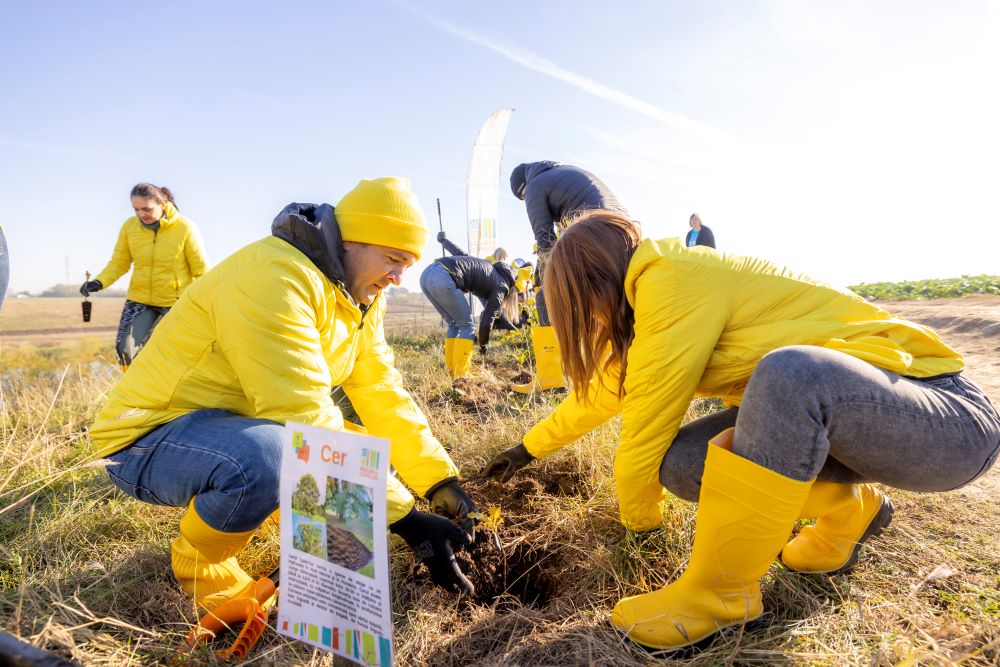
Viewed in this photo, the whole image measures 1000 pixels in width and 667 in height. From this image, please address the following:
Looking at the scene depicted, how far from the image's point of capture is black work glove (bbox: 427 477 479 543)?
1827 millimetres

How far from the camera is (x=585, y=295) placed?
66.4 inches

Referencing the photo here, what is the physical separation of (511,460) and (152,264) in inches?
154

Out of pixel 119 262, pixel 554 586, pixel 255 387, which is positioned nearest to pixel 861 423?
pixel 554 586

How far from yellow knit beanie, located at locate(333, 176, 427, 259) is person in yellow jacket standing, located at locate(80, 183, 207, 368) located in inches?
141

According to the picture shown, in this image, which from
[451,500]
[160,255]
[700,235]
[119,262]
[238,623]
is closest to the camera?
[238,623]

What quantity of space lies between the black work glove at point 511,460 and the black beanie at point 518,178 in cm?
262

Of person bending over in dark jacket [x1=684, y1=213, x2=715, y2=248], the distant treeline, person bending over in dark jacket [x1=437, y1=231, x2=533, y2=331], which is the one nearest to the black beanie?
person bending over in dark jacket [x1=437, y1=231, x2=533, y2=331]

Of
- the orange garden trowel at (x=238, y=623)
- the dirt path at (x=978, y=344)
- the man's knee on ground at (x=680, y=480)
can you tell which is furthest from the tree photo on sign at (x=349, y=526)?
the dirt path at (x=978, y=344)

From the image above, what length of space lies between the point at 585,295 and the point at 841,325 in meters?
0.69

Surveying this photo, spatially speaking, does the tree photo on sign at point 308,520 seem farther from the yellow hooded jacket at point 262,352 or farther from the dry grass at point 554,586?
the dry grass at point 554,586

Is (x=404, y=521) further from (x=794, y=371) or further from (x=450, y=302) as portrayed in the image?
(x=450, y=302)

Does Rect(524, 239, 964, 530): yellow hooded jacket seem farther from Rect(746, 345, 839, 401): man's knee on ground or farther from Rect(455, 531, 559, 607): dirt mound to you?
Rect(455, 531, 559, 607): dirt mound

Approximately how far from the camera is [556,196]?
380 centimetres

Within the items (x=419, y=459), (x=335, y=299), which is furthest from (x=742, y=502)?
(x=335, y=299)
